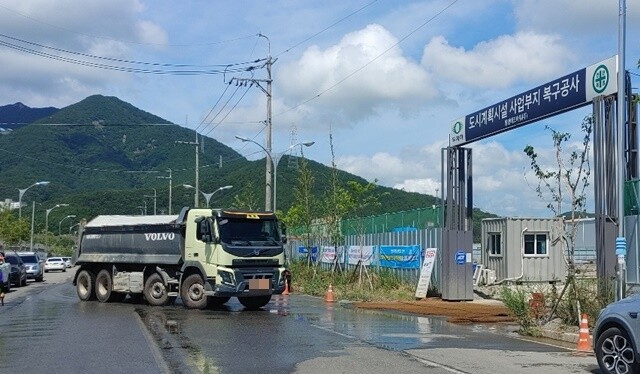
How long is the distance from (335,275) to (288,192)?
124ft

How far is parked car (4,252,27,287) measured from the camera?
37181mm

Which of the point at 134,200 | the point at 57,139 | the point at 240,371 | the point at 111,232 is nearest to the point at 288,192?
the point at 134,200

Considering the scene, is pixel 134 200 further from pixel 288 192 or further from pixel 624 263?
pixel 624 263

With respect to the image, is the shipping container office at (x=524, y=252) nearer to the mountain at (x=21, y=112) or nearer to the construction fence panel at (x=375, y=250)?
the construction fence panel at (x=375, y=250)

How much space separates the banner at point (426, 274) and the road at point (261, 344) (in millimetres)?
5197

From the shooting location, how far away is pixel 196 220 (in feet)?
73.0

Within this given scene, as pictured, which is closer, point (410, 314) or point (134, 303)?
point (410, 314)

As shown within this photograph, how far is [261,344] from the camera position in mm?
14211

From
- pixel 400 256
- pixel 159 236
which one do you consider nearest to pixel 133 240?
pixel 159 236

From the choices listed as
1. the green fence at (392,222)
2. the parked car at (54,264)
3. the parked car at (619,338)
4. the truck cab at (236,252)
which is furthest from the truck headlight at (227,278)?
the parked car at (54,264)

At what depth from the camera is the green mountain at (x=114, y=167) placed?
89275 millimetres

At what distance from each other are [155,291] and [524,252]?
17.7 meters

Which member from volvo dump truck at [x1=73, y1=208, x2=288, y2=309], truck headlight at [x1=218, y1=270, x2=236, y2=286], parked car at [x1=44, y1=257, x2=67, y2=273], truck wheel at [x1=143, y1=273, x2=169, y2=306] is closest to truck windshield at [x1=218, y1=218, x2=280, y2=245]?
volvo dump truck at [x1=73, y1=208, x2=288, y2=309]

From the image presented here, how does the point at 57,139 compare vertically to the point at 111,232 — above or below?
above
